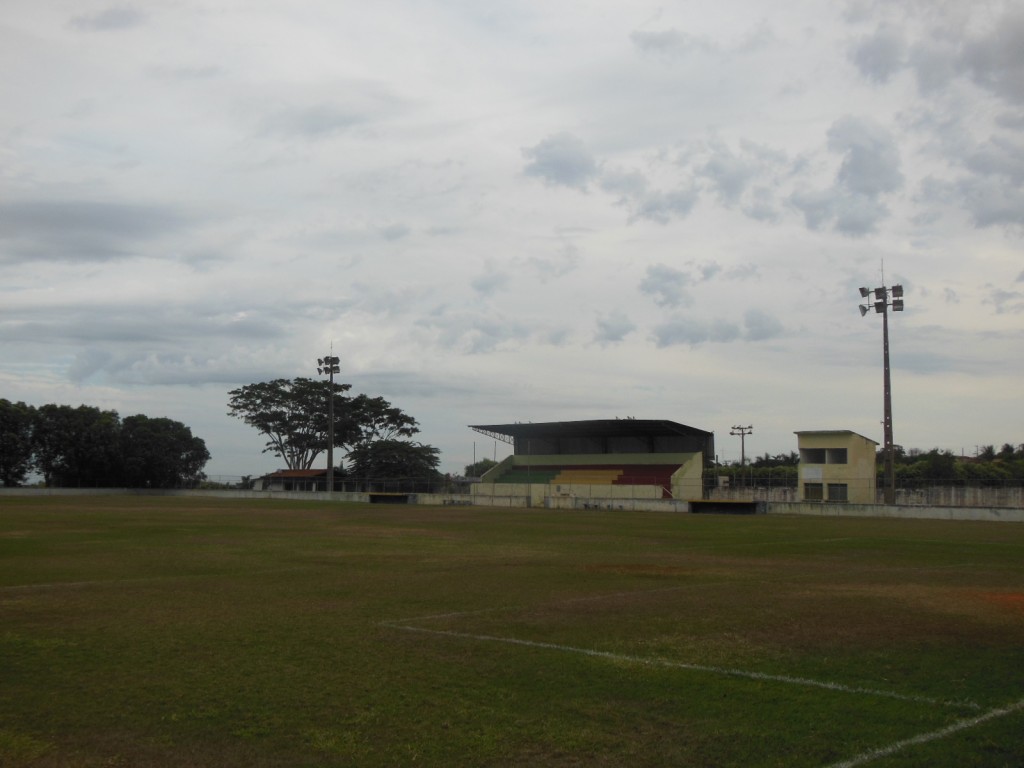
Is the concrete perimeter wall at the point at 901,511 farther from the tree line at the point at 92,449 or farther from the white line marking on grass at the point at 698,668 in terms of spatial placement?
the tree line at the point at 92,449

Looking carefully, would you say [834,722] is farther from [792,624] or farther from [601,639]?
[792,624]

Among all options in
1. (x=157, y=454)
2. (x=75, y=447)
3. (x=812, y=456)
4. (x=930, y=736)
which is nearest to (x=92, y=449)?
(x=75, y=447)

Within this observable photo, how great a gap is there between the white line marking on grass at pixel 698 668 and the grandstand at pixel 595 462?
2143 inches

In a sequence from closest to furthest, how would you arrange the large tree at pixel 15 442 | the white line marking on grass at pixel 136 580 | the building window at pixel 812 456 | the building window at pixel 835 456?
the white line marking on grass at pixel 136 580 < the building window at pixel 835 456 < the building window at pixel 812 456 < the large tree at pixel 15 442

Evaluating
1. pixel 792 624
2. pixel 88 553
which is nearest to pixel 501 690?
pixel 792 624

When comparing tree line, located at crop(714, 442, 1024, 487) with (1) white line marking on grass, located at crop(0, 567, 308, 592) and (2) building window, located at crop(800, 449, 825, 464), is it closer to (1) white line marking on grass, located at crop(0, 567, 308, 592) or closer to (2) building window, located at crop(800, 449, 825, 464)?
(2) building window, located at crop(800, 449, 825, 464)

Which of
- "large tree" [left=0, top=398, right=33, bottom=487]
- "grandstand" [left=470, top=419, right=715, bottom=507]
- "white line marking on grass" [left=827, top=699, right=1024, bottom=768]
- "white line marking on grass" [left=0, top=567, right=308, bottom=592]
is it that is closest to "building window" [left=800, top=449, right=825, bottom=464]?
"grandstand" [left=470, top=419, right=715, bottom=507]

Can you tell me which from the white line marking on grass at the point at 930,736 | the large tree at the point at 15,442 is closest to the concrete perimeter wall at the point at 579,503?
the large tree at the point at 15,442

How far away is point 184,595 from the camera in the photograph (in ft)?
49.9

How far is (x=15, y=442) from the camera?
87.8 metres

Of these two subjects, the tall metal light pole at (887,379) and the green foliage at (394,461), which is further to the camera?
the green foliage at (394,461)

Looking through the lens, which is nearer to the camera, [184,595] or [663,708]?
[663,708]

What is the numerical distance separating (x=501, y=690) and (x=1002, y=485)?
54134 mm

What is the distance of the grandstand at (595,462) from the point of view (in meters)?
68.1
